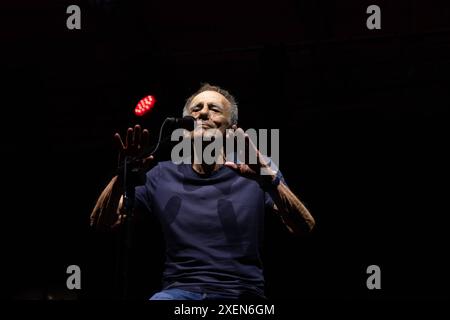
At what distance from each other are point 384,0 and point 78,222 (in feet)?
10.4

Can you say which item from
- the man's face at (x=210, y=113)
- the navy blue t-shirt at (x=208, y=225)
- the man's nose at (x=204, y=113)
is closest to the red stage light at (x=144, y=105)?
the man's face at (x=210, y=113)

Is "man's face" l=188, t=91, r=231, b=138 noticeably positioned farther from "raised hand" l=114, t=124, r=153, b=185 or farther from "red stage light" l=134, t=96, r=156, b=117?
"red stage light" l=134, t=96, r=156, b=117

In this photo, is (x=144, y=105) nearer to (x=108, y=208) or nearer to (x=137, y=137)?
(x=108, y=208)

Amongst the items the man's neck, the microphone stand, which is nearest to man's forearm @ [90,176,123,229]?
the microphone stand

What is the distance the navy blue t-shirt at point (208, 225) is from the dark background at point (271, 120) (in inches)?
56.7

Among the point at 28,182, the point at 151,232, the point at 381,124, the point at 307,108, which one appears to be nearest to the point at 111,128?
the point at 28,182

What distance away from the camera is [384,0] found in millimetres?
4871

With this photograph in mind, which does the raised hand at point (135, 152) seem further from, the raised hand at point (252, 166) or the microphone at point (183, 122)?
the raised hand at point (252, 166)

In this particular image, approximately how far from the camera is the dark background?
13.0ft

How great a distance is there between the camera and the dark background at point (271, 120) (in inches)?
156

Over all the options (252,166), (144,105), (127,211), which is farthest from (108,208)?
(144,105)

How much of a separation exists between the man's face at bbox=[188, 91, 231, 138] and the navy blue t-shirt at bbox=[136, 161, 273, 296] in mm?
175

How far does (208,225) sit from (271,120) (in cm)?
182

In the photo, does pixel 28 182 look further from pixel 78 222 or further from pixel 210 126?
pixel 210 126
